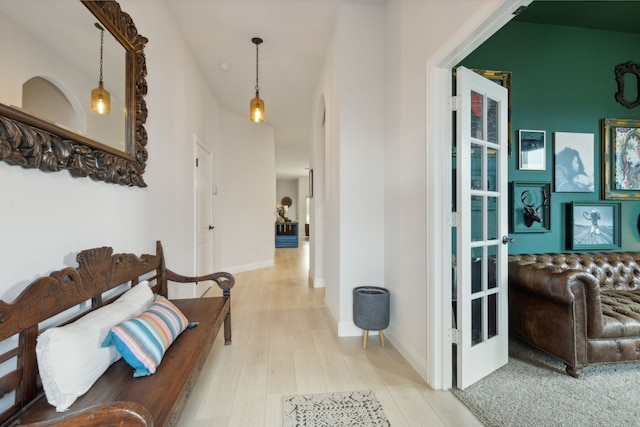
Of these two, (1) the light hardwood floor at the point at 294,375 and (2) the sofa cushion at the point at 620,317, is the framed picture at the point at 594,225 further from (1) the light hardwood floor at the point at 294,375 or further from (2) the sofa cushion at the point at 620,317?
(1) the light hardwood floor at the point at 294,375

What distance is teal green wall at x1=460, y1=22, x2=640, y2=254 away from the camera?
296cm

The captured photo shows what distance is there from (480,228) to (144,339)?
209cm

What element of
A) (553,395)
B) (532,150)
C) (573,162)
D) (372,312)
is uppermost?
(532,150)

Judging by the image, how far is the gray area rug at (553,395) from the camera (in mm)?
1641

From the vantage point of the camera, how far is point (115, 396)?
1.16 m

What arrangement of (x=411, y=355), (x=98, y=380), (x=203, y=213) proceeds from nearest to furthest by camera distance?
(x=98, y=380), (x=411, y=355), (x=203, y=213)

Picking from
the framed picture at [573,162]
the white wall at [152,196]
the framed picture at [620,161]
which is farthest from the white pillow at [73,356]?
the framed picture at [620,161]

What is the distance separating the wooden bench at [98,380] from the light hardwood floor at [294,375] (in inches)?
16.0

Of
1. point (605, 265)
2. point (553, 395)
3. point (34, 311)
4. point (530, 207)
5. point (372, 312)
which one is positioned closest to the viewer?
point (34, 311)

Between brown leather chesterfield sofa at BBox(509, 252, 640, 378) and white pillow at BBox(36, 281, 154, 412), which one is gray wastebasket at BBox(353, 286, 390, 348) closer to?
brown leather chesterfield sofa at BBox(509, 252, 640, 378)

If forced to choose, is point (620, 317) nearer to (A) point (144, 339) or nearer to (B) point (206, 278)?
(A) point (144, 339)

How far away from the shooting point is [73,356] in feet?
3.70

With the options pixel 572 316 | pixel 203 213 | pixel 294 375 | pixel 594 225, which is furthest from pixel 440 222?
pixel 203 213

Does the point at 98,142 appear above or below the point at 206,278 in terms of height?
above
